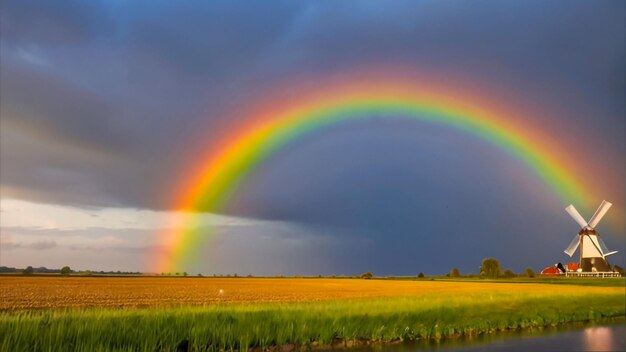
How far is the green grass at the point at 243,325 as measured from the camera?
19.3 m

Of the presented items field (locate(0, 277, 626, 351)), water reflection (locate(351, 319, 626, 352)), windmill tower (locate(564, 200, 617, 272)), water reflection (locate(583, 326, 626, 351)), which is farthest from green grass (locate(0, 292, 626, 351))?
windmill tower (locate(564, 200, 617, 272))

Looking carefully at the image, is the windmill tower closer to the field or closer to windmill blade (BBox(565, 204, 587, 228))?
windmill blade (BBox(565, 204, 587, 228))

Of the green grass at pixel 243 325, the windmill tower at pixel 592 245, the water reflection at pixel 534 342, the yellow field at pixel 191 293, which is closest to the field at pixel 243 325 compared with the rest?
the green grass at pixel 243 325

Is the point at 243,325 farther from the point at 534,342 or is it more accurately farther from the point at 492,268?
the point at 492,268

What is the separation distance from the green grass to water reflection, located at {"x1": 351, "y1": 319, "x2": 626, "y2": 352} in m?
1.74

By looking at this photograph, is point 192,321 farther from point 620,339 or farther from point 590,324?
point 590,324

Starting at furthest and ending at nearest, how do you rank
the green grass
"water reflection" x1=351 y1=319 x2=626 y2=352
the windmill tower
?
the windmill tower, "water reflection" x1=351 y1=319 x2=626 y2=352, the green grass

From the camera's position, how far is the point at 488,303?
4534 cm

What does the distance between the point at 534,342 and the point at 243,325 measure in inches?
686

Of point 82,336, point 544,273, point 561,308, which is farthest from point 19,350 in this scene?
point 544,273

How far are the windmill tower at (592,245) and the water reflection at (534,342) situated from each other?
426ft

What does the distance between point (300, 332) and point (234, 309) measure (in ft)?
19.2

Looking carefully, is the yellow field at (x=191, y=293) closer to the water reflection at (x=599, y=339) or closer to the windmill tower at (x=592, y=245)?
the water reflection at (x=599, y=339)

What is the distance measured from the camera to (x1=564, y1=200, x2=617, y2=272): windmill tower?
500ft
